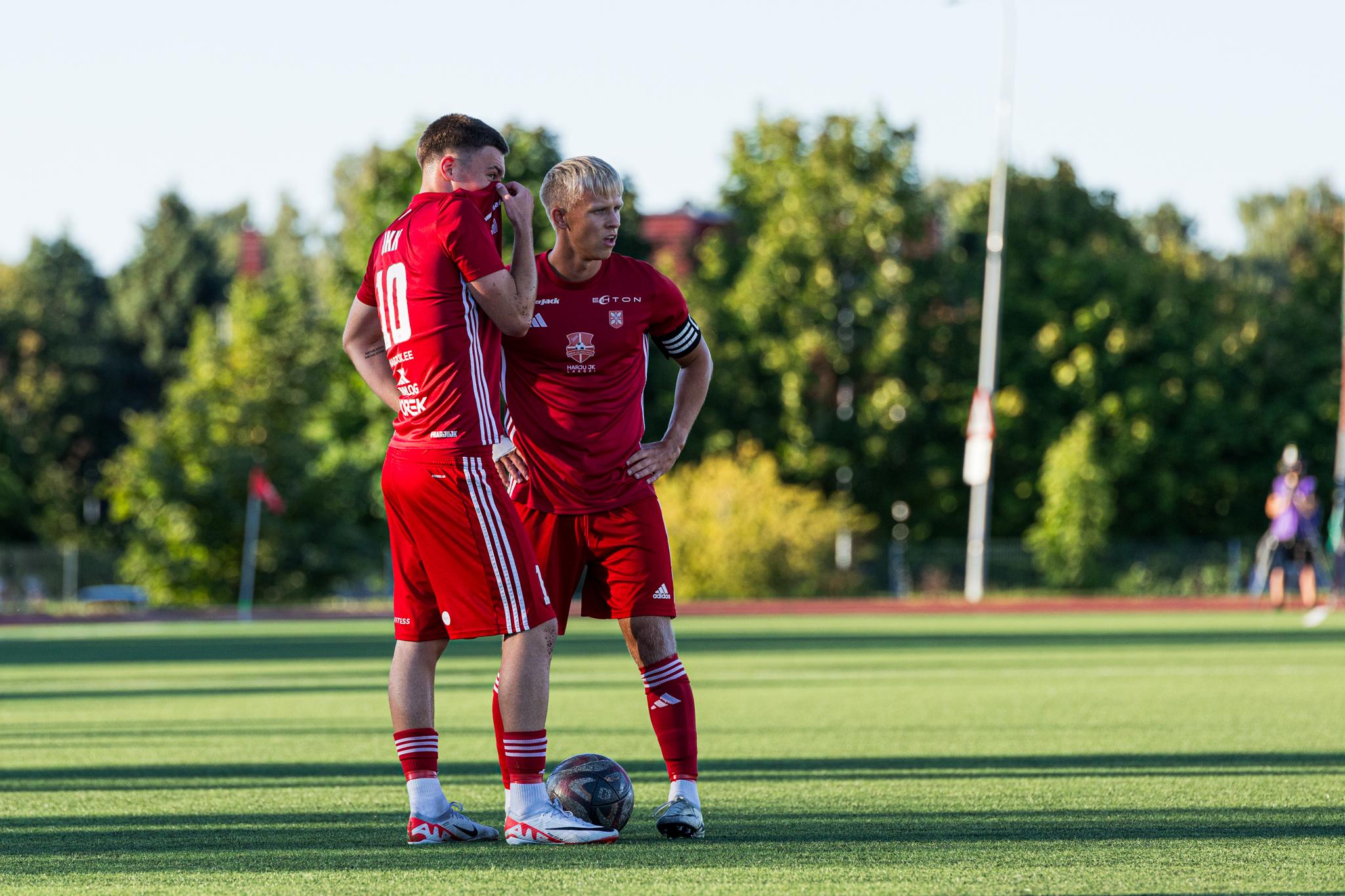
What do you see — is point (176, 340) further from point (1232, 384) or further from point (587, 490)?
point (587, 490)

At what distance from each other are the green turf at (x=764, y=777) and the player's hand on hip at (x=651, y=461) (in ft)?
3.84

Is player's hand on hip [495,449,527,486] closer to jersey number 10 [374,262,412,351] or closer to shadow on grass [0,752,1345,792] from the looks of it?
jersey number 10 [374,262,412,351]

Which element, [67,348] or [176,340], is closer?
[67,348]

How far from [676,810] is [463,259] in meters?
1.83

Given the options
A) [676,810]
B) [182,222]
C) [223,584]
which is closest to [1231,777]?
[676,810]

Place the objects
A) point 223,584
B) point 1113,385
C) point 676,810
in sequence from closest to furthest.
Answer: point 676,810 < point 223,584 < point 1113,385

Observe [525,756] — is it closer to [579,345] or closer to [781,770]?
[579,345]

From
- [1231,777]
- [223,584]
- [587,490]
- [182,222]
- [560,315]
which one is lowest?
[223,584]

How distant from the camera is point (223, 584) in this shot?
116 feet

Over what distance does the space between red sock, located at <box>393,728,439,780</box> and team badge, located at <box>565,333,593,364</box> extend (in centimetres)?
131

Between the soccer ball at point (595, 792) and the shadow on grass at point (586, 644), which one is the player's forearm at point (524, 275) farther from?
the shadow on grass at point (586, 644)

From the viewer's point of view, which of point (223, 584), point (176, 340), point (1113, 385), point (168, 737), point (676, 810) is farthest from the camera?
point (176, 340)

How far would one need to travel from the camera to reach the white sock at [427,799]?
480 centimetres

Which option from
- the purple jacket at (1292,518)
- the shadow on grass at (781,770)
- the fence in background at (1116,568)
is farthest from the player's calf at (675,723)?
the fence in background at (1116,568)
